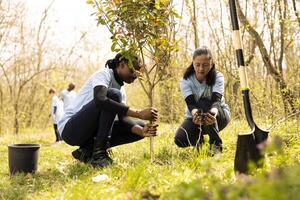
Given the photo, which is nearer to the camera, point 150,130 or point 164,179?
point 164,179

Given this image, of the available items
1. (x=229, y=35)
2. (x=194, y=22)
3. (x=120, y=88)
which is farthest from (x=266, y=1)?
(x=120, y=88)

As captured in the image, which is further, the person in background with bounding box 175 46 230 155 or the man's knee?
the person in background with bounding box 175 46 230 155

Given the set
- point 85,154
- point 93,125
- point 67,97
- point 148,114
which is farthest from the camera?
point 67,97

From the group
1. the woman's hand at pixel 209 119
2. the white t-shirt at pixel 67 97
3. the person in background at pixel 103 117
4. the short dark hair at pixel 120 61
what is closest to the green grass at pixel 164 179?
the person in background at pixel 103 117

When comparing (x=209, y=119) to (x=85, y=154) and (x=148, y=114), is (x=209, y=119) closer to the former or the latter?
(x=148, y=114)

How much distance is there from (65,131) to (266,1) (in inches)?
142

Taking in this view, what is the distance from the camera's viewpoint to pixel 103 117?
3301 mm

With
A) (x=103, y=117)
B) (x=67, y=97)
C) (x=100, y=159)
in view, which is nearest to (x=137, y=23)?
(x=103, y=117)

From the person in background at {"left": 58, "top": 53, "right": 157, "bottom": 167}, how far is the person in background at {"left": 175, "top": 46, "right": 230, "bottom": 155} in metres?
0.45

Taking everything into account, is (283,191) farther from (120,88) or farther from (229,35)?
(229,35)

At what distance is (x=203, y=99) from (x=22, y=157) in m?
1.63

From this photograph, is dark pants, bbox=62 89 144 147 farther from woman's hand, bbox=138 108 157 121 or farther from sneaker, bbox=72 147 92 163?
woman's hand, bbox=138 108 157 121

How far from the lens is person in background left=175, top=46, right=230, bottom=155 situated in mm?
3553

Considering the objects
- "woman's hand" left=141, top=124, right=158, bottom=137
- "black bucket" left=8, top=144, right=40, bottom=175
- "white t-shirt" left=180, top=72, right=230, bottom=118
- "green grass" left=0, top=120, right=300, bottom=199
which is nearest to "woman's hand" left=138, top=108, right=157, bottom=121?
"woman's hand" left=141, top=124, right=158, bottom=137
